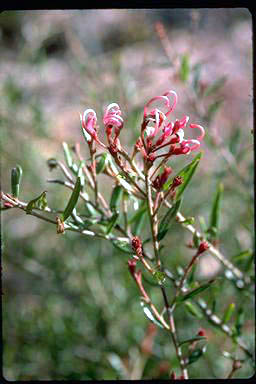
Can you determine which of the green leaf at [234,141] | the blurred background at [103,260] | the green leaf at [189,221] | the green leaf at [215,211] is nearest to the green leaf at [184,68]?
the blurred background at [103,260]

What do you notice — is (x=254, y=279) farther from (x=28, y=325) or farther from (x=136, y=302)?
(x=28, y=325)

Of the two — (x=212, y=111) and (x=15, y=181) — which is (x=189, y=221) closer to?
(x=15, y=181)

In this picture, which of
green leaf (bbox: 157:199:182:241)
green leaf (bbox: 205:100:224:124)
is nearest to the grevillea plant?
green leaf (bbox: 157:199:182:241)

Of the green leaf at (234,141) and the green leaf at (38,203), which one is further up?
the green leaf at (234,141)

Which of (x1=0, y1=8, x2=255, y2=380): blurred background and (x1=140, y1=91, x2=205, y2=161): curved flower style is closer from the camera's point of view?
(x1=140, y1=91, x2=205, y2=161): curved flower style

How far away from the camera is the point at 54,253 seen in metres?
1.30

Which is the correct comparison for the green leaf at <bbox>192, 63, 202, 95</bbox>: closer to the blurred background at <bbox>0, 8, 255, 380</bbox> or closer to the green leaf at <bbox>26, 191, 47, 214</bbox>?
the blurred background at <bbox>0, 8, 255, 380</bbox>

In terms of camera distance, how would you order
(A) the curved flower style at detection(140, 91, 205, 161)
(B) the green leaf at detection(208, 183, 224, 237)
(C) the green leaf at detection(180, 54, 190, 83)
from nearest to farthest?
(A) the curved flower style at detection(140, 91, 205, 161)
(B) the green leaf at detection(208, 183, 224, 237)
(C) the green leaf at detection(180, 54, 190, 83)

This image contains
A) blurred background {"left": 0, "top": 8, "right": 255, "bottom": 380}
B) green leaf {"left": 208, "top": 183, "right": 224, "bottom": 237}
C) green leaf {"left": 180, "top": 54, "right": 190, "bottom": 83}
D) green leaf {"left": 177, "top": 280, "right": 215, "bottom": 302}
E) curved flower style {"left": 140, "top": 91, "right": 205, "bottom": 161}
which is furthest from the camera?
blurred background {"left": 0, "top": 8, "right": 255, "bottom": 380}

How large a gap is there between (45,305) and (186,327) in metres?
0.41

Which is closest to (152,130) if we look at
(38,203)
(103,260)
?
(38,203)

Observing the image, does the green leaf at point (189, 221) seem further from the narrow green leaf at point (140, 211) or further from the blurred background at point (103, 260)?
the blurred background at point (103, 260)

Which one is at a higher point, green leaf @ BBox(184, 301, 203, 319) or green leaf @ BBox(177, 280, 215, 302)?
green leaf @ BBox(177, 280, 215, 302)

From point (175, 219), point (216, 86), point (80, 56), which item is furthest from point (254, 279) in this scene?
point (80, 56)
